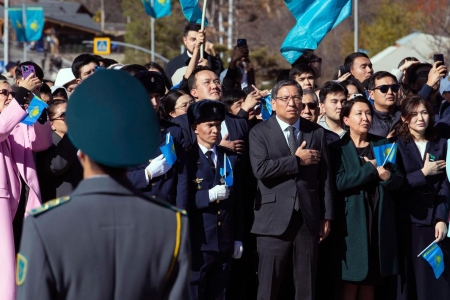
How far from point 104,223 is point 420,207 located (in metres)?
5.17

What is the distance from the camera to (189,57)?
33.3 feet

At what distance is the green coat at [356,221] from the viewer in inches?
304

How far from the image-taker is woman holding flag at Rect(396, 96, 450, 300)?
7996 millimetres

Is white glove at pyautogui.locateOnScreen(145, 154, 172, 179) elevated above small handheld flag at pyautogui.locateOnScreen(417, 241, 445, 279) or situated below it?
above

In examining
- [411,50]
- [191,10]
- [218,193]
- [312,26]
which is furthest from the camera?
[411,50]

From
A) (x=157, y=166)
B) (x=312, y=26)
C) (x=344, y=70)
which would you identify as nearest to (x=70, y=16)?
(x=344, y=70)

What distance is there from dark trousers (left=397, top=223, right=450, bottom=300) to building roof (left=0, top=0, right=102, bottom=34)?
80031mm

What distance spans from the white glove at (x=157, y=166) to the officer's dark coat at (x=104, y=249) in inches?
139

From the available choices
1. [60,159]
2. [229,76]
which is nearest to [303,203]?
[60,159]

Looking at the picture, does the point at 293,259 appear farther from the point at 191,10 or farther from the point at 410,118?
the point at 191,10

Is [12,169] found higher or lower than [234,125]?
lower

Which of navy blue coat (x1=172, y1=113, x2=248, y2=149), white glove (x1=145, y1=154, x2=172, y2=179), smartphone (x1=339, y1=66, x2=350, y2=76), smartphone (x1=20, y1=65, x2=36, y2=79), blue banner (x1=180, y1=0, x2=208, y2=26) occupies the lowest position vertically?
white glove (x1=145, y1=154, x2=172, y2=179)

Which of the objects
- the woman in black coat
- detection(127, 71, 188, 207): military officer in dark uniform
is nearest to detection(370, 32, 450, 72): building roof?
detection(127, 71, 188, 207): military officer in dark uniform

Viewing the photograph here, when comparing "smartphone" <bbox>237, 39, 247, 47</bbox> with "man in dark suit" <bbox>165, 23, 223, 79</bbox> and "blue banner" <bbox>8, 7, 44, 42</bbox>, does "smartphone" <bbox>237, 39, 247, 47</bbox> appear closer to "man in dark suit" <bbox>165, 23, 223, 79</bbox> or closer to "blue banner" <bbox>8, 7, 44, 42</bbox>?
"man in dark suit" <bbox>165, 23, 223, 79</bbox>
